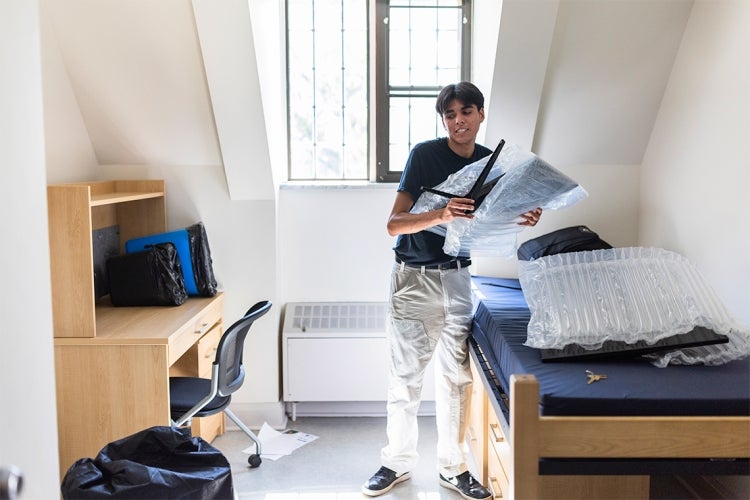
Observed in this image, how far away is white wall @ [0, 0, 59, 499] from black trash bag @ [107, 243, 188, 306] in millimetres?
1578

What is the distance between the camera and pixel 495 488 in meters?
2.93

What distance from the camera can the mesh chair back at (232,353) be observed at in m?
2.96

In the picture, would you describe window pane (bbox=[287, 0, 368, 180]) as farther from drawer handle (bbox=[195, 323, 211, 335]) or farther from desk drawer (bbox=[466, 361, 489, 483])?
desk drawer (bbox=[466, 361, 489, 483])

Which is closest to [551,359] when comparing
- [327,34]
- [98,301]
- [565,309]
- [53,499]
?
[565,309]

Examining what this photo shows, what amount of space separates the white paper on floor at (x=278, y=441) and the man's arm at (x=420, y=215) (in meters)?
1.34

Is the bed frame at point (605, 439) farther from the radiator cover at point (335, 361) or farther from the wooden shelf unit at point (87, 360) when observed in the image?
the radiator cover at point (335, 361)

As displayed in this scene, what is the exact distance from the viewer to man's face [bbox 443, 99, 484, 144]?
2.95 m

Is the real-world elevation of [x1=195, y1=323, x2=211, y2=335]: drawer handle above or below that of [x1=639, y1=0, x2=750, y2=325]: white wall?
below

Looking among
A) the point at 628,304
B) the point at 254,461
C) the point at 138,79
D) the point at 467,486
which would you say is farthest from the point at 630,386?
the point at 138,79

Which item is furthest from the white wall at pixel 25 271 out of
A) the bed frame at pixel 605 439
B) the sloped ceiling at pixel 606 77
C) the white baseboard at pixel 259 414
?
the sloped ceiling at pixel 606 77

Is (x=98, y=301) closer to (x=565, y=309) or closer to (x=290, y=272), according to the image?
(x=290, y=272)

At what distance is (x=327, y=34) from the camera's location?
419 centimetres

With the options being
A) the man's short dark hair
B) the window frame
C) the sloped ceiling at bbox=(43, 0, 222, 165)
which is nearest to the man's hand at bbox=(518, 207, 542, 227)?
the man's short dark hair

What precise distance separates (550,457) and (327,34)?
9.40ft
